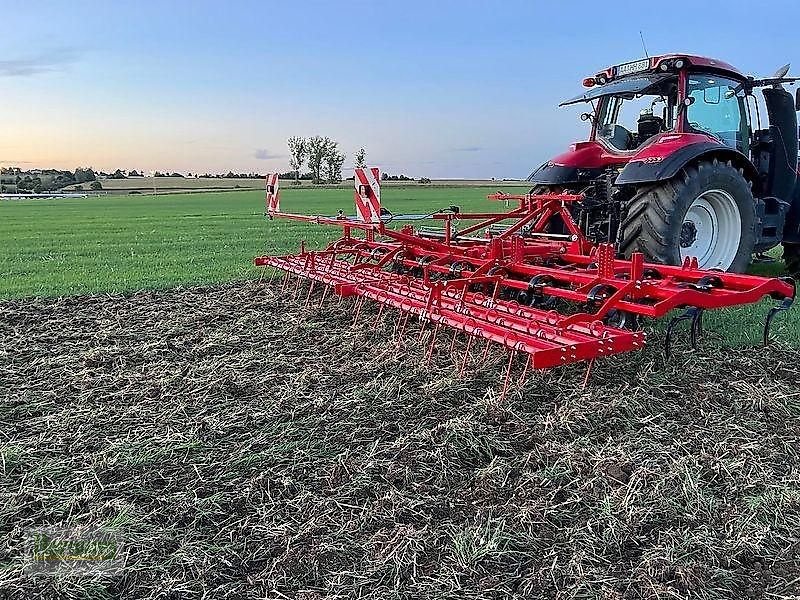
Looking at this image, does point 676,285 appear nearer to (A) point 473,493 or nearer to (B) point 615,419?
(B) point 615,419

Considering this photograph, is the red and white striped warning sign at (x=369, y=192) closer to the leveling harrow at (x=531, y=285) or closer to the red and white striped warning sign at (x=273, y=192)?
the leveling harrow at (x=531, y=285)

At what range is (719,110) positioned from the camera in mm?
6715

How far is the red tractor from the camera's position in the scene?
18.3 ft

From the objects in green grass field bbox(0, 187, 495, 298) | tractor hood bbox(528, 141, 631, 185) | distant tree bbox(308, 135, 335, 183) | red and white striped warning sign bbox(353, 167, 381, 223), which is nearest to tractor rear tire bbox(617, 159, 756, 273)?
tractor hood bbox(528, 141, 631, 185)

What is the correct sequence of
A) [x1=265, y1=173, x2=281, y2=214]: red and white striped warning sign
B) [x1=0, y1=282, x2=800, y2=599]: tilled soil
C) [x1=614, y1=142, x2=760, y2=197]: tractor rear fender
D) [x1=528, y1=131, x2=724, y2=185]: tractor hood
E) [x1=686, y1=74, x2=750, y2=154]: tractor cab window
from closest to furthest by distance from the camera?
[x1=0, y1=282, x2=800, y2=599]: tilled soil, [x1=614, y1=142, x2=760, y2=197]: tractor rear fender, [x1=686, y1=74, x2=750, y2=154]: tractor cab window, [x1=528, y1=131, x2=724, y2=185]: tractor hood, [x1=265, y1=173, x2=281, y2=214]: red and white striped warning sign

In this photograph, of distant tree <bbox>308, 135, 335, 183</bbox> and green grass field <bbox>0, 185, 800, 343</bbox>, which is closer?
green grass field <bbox>0, 185, 800, 343</bbox>

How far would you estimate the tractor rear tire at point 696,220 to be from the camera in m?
5.48

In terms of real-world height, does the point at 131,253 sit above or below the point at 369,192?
below

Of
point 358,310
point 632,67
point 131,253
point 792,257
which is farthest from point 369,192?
point 131,253

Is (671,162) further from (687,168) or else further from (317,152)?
(317,152)

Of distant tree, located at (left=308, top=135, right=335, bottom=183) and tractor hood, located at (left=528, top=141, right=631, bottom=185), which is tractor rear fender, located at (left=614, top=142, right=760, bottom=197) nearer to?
tractor hood, located at (left=528, top=141, right=631, bottom=185)

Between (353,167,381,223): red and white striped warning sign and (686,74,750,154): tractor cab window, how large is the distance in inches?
112

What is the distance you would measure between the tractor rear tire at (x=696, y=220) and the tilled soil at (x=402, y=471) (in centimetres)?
98

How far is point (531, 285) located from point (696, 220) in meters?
1.97
